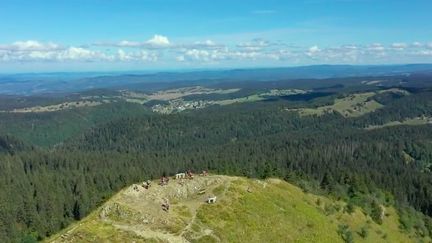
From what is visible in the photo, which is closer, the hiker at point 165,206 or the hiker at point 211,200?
the hiker at point 165,206

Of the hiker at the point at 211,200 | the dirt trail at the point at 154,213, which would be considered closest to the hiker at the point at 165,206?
the dirt trail at the point at 154,213

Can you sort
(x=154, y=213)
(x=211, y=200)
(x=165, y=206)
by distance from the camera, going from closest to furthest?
1. (x=154, y=213)
2. (x=165, y=206)
3. (x=211, y=200)

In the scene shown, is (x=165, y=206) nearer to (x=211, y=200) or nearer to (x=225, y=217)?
(x=211, y=200)

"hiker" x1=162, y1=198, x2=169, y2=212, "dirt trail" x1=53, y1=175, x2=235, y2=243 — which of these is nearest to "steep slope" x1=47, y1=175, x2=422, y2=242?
"dirt trail" x1=53, y1=175, x2=235, y2=243

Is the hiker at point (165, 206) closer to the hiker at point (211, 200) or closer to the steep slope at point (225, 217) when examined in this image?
the steep slope at point (225, 217)

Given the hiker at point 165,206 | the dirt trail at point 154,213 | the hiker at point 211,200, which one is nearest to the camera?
the dirt trail at point 154,213

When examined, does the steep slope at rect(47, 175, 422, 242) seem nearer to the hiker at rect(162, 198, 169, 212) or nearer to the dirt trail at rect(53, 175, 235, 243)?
the dirt trail at rect(53, 175, 235, 243)

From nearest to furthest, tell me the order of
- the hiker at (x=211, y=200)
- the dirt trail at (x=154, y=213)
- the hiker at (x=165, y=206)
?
the dirt trail at (x=154, y=213) < the hiker at (x=165, y=206) < the hiker at (x=211, y=200)

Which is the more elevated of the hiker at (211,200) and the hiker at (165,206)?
the hiker at (165,206)

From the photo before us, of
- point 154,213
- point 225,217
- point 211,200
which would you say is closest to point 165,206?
point 154,213
